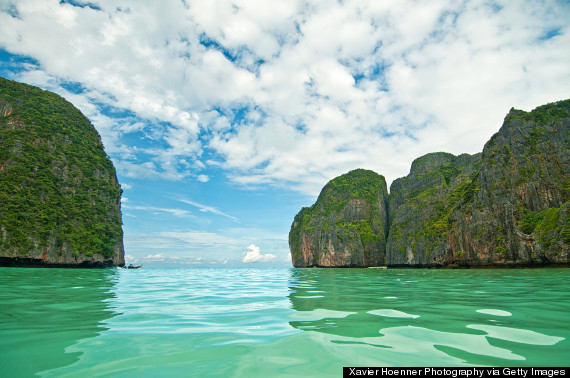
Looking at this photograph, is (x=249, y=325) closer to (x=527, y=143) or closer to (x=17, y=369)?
(x=17, y=369)

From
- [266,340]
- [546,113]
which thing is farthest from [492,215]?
[266,340]

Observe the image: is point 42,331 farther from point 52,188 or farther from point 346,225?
point 346,225

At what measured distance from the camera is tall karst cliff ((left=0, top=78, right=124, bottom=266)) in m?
53.7

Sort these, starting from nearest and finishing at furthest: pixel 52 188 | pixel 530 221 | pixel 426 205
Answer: pixel 530 221
pixel 52 188
pixel 426 205

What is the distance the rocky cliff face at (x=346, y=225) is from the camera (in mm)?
103125

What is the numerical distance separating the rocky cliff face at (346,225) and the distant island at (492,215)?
429mm

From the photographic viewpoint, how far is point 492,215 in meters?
55.8

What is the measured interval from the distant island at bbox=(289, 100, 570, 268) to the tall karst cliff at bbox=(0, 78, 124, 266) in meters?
72.1

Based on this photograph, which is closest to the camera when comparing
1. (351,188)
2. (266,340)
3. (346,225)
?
(266,340)

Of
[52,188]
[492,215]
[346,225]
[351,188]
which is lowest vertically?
[346,225]

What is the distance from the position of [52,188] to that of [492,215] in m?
94.1

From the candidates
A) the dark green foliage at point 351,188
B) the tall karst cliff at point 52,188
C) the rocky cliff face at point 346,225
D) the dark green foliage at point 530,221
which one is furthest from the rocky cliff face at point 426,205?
the tall karst cliff at point 52,188

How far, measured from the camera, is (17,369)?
10.4 ft

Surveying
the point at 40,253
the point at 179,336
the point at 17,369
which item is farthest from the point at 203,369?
the point at 40,253
